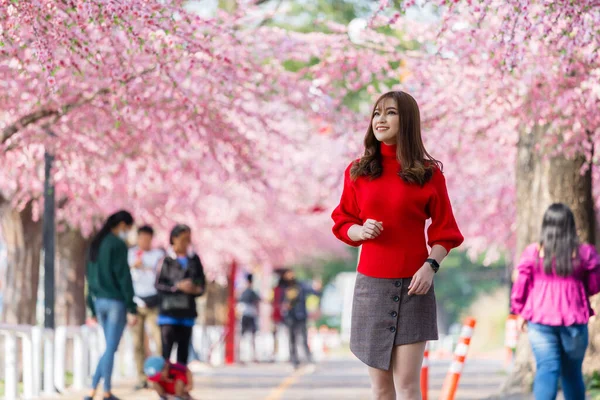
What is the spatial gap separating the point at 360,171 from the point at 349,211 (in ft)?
0.74

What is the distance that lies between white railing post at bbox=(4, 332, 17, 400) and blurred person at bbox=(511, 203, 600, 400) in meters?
5.50

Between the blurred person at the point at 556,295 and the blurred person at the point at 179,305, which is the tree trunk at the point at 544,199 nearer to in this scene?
the blurred person at the point at 179,305

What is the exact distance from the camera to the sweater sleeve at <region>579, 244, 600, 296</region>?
352 inches

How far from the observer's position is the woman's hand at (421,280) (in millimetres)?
5891

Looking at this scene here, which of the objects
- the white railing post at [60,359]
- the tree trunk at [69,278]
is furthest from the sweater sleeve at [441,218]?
the tree trunk at [69,278]

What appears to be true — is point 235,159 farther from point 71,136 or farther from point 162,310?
point 162,310

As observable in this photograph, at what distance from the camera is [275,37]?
15844 mm

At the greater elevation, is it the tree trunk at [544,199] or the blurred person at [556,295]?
the tree trunk at [544,199]

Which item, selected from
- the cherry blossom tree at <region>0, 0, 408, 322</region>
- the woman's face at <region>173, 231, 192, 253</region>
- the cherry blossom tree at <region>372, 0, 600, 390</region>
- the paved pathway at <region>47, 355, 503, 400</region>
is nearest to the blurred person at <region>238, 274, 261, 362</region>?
the cherry blossom tree at <region>0, 0, 408, 322</region>

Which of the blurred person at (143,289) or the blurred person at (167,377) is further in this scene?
the blurred person at (143,289)

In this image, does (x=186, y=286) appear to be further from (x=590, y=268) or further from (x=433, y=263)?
(x=433, y=263)

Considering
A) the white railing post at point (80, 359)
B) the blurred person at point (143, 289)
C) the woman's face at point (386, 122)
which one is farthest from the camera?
the white railing post at point (80, 359)

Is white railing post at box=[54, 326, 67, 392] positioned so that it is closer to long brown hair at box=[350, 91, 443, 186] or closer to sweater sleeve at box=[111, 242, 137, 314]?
sweater sleeve at box=[111, 242, 137, 314]

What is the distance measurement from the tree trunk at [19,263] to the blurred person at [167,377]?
715 centimetres
